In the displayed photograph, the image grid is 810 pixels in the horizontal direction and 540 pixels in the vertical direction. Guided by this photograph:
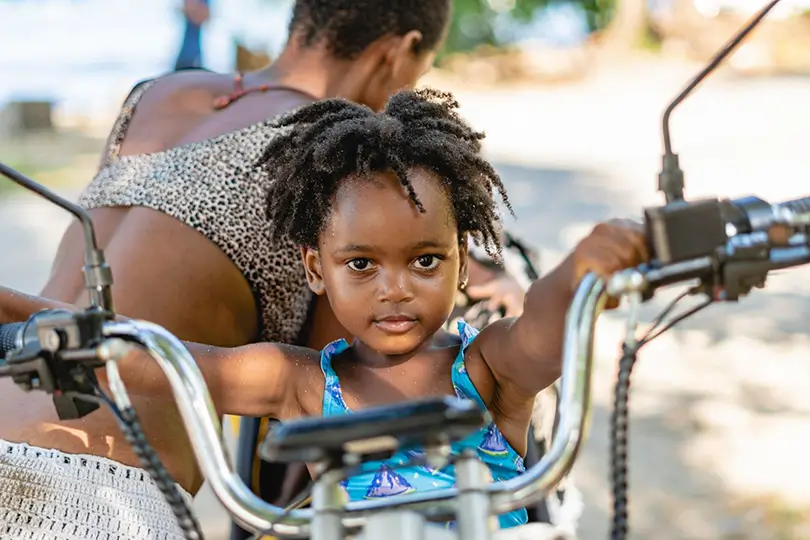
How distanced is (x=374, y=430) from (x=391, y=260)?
70 centimetres

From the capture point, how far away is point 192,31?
7816 millimetres

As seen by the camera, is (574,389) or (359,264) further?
(359,264)

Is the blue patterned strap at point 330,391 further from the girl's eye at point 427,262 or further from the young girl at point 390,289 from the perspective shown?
the girl's eye at point 427,262

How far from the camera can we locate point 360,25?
2779mm

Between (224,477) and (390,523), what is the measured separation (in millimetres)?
273

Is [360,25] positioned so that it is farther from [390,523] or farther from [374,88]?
[390,523]

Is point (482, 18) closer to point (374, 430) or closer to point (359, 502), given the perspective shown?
point (359, 502)

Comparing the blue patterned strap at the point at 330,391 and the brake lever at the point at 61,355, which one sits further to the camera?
the blue patterned strap at the point at 330,391

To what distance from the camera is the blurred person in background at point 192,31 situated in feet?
25.3

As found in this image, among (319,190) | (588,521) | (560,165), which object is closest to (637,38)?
Result: (560,165)

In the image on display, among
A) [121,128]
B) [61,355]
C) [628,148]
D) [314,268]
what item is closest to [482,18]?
[628,148]

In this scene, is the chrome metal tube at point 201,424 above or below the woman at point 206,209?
below

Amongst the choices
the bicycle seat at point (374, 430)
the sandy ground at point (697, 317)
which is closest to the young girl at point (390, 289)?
the bicycle seat at point (374, 430)

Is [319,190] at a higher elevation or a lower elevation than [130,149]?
lower
